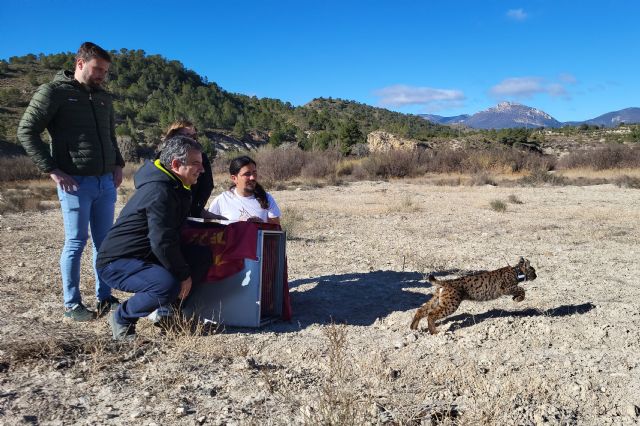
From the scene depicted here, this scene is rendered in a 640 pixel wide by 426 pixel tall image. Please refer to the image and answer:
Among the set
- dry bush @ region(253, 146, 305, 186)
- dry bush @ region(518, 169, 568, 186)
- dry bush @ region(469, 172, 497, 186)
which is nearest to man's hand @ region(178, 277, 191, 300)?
dry bush @ region(469, 172, 497, 186)

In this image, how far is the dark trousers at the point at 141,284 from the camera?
3.83 m

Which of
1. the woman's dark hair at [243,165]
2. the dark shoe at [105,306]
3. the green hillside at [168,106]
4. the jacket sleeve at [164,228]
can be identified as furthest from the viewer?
the green hillside at [168,106]

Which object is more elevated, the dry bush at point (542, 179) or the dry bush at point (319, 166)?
the dry bush at point (319, 166)

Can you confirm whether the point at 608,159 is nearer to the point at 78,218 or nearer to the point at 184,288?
the point at 184,288

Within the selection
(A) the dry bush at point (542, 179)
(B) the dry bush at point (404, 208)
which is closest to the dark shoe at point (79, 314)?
(B) the dry bush at point (404, 208)

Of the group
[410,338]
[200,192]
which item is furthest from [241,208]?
[410,338]

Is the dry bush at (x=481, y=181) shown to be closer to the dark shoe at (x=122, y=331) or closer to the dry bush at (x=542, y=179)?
the dry bush at (x=542, y=179)

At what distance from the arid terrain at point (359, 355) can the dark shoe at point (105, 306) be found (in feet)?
0.63

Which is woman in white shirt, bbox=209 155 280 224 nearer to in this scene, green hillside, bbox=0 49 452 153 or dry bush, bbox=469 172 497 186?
dry bush, bbox=469 172 497 186

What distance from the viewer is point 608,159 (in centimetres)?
2605

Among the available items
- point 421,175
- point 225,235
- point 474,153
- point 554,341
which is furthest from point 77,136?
point 474,153

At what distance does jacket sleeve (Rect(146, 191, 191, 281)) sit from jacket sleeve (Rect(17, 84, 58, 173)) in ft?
3.92

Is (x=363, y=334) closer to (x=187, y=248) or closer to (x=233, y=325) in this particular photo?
(x=233, y=325)

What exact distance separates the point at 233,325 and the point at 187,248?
0.83m
